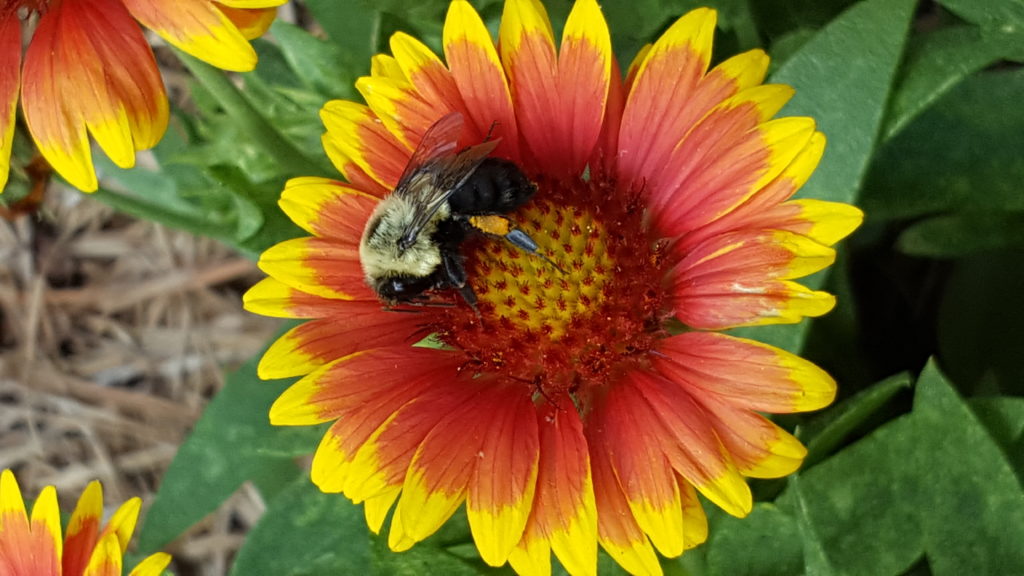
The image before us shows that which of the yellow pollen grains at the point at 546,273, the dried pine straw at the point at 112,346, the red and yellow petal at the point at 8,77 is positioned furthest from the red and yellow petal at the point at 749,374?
the dried pine straw at the point at 112,346

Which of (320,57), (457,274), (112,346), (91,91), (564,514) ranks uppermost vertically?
(91,91)

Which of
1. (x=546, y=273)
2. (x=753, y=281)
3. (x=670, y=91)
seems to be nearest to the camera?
(x=753, y=281)

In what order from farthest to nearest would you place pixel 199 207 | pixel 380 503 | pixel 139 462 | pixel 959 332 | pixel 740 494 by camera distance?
pixel 139 462, pixel 199 207, pixel 959 332, pixel 380 503, pixel 740 494

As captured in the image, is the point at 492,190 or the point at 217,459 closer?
the point at 492,190

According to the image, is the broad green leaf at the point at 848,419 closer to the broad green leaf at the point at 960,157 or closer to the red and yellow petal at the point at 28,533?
the broad green leaf at the point at 960,157

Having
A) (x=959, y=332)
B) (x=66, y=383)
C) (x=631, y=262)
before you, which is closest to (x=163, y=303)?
(x=66, y=383)

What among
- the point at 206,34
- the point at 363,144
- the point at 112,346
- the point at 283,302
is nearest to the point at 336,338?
the point at 283,302

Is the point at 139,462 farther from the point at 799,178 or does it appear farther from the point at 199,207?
the point at 799,178

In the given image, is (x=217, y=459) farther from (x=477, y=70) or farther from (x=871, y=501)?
(x=871, y=501)
